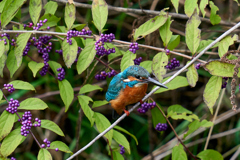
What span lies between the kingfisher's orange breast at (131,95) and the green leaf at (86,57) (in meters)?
0.56

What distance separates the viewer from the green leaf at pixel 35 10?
8.06ft

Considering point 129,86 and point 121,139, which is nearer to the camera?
point 121,139

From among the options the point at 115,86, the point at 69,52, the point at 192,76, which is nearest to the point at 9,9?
the point at 69,52

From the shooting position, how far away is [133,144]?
4516mm

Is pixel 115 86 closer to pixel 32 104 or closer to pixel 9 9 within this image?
pixel 32 104

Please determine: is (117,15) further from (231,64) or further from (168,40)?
(231,64)

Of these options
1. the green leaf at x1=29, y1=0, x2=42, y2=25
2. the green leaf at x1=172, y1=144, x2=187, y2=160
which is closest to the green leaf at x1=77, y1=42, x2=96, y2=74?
the green leaf at x1=29, y1=0, x2=42, y2=25

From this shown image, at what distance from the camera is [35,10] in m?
2.46

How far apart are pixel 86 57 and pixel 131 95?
62 cm

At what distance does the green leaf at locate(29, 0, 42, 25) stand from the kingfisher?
0.96 metres

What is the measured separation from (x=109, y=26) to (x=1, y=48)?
9.51 feet

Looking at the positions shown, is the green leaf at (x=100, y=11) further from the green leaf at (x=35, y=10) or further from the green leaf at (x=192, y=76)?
the green leaf at (x=192, y=76)

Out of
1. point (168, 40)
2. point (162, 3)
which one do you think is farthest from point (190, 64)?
point (162, 3)

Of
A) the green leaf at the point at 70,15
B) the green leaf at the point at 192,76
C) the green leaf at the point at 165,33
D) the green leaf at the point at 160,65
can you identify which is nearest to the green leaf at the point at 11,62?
the green leaf at the point at 70,15
